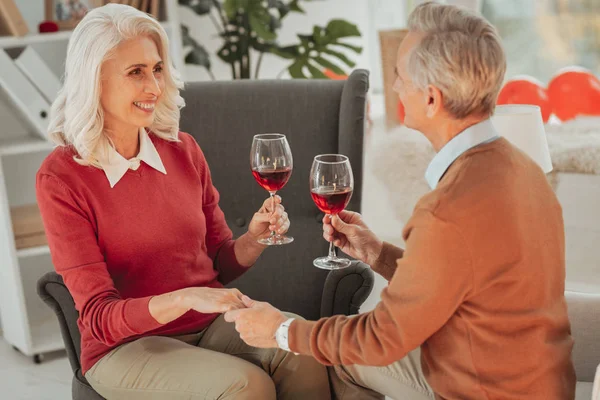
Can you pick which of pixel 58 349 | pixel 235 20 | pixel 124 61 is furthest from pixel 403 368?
pixel 235 20

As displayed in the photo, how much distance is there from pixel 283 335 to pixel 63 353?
1.96 meters

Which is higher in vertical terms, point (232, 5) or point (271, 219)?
point (232, 5)

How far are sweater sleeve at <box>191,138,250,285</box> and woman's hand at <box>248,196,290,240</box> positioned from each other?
6.0 inches

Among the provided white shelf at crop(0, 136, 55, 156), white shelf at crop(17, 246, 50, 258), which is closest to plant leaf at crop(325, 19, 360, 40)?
white shelf at crop(0, 136, 55, 156)

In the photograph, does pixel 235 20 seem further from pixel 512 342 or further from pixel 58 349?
pixel 512 342

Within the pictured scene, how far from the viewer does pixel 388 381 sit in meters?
1.83

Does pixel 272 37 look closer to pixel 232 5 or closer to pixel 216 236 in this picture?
pixel 232 5

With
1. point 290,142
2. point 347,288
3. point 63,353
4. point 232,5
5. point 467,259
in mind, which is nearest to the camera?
point 467,259

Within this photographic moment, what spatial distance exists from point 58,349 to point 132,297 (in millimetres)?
1479

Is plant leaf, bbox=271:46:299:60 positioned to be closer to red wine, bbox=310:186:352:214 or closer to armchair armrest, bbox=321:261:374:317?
armchair armrest, bbox=321:261:374:317

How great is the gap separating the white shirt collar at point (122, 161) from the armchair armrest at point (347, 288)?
0.52m

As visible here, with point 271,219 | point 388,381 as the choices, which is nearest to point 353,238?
point 271,219

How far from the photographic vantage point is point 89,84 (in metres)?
1.90

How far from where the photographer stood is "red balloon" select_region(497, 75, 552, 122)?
4055mm
